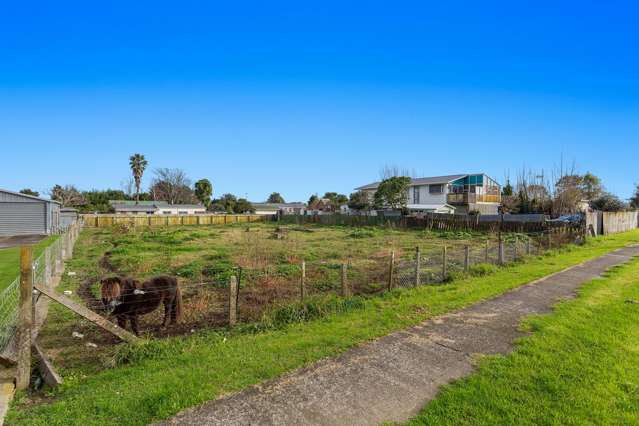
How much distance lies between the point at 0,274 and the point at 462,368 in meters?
13.5

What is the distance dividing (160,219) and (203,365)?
157 feet

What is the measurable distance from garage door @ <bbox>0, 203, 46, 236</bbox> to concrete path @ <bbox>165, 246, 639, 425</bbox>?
31.3 m

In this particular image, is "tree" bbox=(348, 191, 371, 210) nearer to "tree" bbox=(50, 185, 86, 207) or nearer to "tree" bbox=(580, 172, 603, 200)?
"tree" bbox=(580, 172, 603, 200)

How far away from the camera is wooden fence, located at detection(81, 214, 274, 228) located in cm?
4281

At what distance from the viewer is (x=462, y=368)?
474 cm

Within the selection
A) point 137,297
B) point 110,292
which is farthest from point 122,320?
point 110,292

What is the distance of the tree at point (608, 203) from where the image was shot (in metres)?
43.9

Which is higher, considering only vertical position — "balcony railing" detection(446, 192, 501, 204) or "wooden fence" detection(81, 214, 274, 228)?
"balcony railing" detection(446, 192, 501, 204)

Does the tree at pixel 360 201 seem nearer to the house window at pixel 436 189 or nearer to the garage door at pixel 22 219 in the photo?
the house window at pixel 436 189

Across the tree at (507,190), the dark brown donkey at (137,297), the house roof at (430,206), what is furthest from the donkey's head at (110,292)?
the tree at (507,190)

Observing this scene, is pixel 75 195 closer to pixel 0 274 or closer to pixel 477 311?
pixel 0 274

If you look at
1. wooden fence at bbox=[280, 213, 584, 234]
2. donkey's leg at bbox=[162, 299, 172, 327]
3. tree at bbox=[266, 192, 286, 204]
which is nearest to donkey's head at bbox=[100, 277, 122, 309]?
donkey's leg at bbox=[162, 299, 172, 327]

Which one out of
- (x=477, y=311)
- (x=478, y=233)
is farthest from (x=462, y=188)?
(x=477, y=311)

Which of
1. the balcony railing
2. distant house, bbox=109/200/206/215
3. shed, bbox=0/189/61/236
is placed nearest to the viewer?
shed, bbox=0/189/61/236
